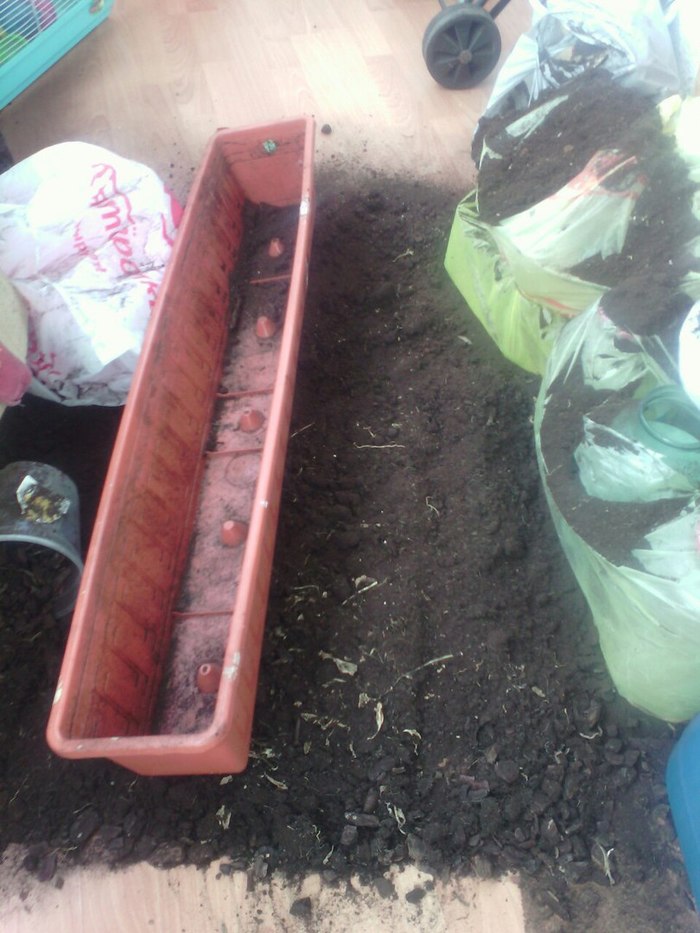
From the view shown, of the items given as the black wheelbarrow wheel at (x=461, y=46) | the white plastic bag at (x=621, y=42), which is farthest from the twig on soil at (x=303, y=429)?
the black wheelbarrow wheel at (x=461, y=46)

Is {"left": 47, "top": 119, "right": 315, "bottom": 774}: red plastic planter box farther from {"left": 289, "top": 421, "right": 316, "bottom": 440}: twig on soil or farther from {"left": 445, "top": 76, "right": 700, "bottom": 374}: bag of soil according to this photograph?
{"left": 445, "top": 76, "right": 700, "bottom": 374}: bag of soil

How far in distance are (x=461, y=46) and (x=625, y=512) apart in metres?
1.32

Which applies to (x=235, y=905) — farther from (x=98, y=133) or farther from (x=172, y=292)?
(x=98, y=133)

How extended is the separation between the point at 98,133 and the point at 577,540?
1.65m

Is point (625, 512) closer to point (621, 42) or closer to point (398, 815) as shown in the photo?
point (398, 815)

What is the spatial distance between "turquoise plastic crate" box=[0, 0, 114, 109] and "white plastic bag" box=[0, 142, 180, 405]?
1.93 ft

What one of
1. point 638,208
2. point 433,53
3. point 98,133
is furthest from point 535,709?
point 98,133

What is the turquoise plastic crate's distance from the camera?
1620 mm

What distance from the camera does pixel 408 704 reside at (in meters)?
0.96

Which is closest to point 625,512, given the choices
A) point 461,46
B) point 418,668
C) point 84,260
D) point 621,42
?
point 418,668

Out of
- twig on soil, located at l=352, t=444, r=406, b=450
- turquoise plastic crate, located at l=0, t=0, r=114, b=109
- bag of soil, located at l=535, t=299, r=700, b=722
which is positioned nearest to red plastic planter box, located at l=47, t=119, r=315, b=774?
twig on soil, located at l=352, t=444, r=406, b=450

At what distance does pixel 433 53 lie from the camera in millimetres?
1632

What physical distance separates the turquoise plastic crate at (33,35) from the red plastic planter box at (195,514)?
76 centimetres

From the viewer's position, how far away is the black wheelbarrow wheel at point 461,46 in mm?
1522
